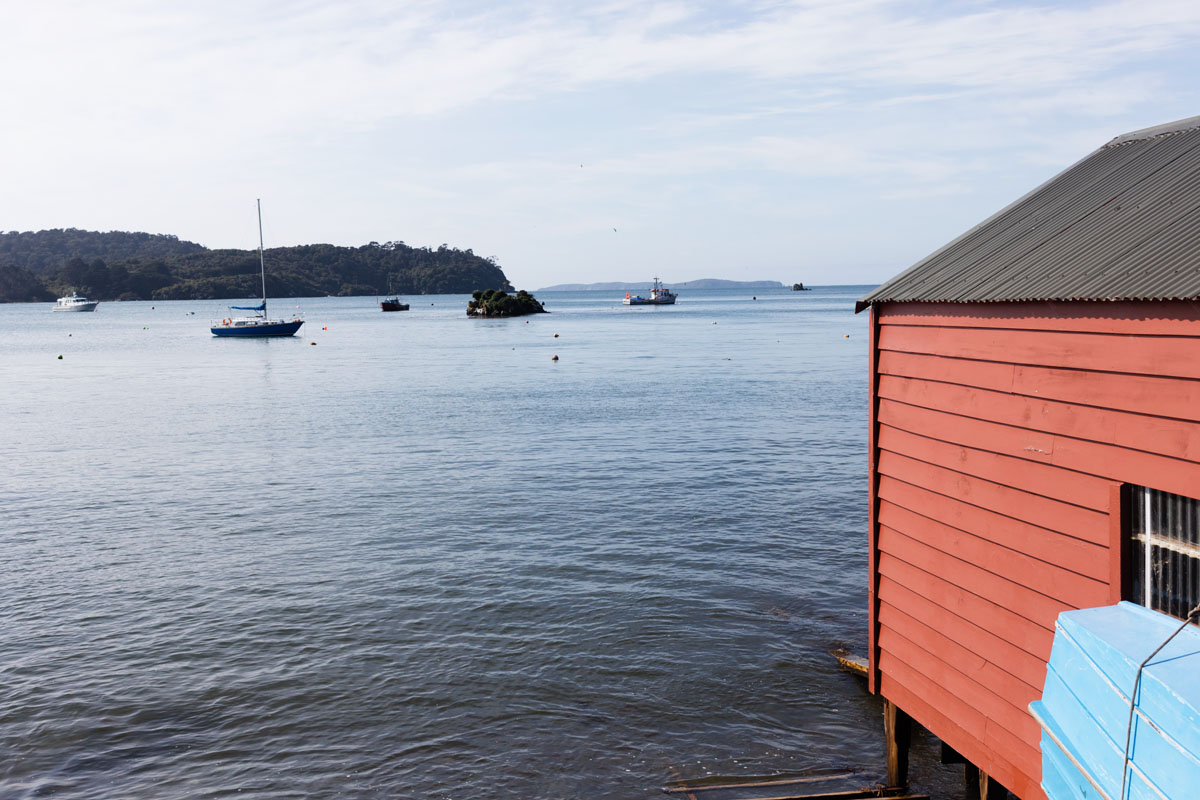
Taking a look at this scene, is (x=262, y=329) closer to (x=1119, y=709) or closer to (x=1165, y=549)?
(x=1165, y=549)

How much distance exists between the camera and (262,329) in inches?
4090

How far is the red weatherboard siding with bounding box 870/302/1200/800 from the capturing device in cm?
671

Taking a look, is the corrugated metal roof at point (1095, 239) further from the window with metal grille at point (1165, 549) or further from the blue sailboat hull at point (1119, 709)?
the blue sailboat hull at point (1119, 709)

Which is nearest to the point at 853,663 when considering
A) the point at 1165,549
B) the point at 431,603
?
the point at 431,603

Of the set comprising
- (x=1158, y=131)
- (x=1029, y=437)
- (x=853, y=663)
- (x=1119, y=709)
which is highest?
(x=1158, y=131)

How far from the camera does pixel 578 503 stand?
24906 mm

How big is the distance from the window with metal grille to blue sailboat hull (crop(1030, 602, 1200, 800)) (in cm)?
24

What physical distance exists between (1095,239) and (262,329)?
10489 cm

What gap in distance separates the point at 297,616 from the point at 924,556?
39.1ft

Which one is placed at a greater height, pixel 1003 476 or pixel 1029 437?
pixel 1029 437

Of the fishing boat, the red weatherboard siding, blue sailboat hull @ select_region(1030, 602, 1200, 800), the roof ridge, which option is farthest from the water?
the fishing boat

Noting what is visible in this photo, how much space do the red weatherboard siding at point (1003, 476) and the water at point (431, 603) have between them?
3.40 meters

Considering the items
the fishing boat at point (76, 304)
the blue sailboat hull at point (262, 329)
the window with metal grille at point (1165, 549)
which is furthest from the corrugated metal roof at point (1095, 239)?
the fishing boat at point (76, 304)

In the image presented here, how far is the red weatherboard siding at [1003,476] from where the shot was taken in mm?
6711
